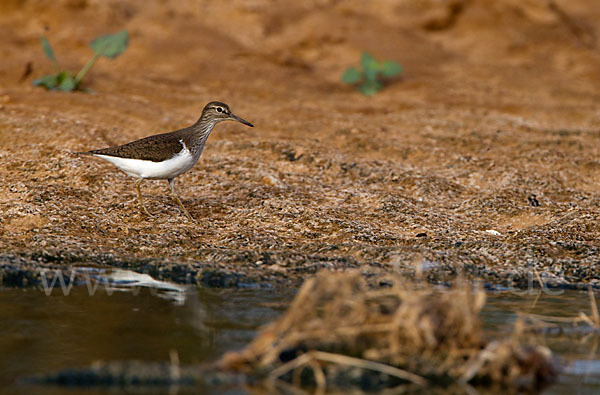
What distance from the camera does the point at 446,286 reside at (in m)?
6.52

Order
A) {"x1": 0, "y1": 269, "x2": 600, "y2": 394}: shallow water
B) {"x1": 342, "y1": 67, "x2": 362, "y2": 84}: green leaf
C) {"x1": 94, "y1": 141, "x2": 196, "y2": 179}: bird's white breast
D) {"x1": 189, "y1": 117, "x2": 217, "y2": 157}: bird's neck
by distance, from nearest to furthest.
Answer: {"x1": 0, "y1": 269, "x2": 600, "y2": 394}: shallow water
{"x1": 94, "y1": 141, "x2": 196, "y2": 179}: bird's white breast
{"x1": 189, "y1": 117, "x2": 217, "y2": 157}: bird's neck
{"x1": 342, "y1": 67, "x2": 362, "y2": 84}: green leaf

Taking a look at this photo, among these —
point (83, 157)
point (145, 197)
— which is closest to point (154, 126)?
point (83, 157)

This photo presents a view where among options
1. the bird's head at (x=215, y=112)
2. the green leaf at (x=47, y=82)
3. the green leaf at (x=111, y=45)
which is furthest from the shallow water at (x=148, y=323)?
the green leaf at (x=47, y=82)

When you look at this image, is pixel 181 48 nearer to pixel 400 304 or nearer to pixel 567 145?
pixel 567 145

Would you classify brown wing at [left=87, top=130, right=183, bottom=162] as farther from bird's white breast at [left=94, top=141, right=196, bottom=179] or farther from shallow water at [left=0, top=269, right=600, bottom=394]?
shallow water at [left=0, top=269, right=600, bottom=394]

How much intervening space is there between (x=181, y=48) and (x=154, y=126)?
3.91 m

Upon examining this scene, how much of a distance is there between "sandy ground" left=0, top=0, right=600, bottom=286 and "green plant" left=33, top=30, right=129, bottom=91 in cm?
29

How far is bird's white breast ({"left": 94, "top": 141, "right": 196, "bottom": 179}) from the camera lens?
7930mm

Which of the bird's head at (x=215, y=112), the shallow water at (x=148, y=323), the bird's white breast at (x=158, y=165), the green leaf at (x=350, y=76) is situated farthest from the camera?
the green leaf at (x=350, y=76)

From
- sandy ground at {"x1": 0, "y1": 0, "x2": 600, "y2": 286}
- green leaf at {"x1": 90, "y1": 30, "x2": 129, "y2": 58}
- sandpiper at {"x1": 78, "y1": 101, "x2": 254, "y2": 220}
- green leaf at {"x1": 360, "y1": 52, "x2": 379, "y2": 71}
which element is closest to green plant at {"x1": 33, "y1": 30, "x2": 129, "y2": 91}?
green leaf at {"x1": 90, "y1": 30, "x2": 129, "y2": 58}

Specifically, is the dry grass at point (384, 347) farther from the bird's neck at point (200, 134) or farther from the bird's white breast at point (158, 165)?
the bird's neck at point (200, 134)

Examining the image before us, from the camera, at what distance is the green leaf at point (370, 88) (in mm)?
13477

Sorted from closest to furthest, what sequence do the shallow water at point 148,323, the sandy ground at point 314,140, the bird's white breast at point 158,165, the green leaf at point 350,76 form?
the shallow water at point 148,323
the sandy ground at point 314,140
the bird's white breast at point 158,165
the green leaf at point 350,76

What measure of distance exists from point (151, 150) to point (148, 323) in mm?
2959
